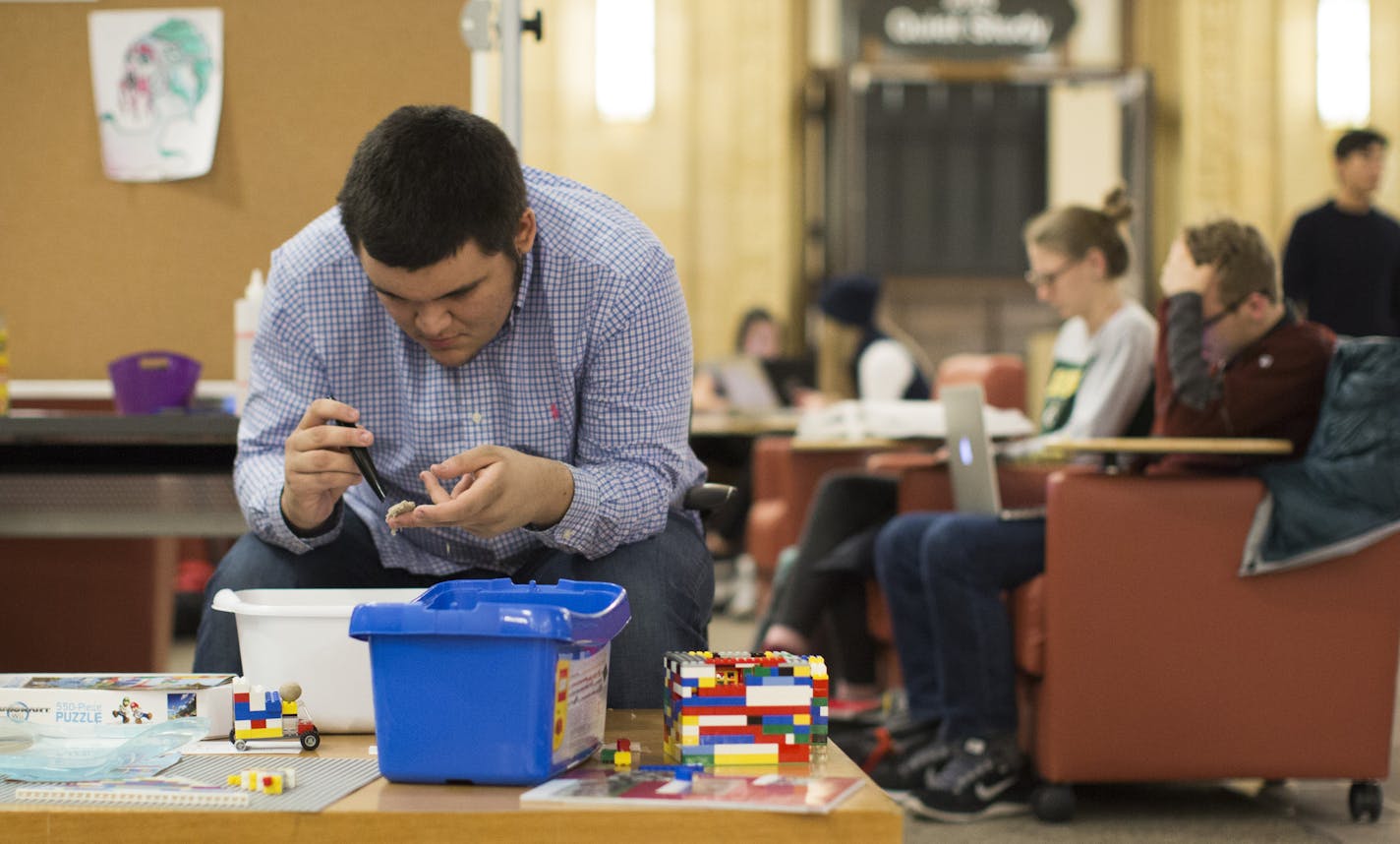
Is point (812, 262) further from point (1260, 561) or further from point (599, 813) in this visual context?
point (599, 813)

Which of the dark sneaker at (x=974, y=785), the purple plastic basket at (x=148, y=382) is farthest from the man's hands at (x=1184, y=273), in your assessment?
the purple plastic basket at (x=148, y=382)

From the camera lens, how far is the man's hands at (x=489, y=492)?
1.37 metres

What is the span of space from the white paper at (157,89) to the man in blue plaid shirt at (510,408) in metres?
0.71

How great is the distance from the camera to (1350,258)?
459 centimetres

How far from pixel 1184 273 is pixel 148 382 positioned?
1841 millimetres

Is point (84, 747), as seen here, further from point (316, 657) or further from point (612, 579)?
point (612, 579)

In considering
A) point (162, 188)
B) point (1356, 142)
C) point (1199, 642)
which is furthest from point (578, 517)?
point (1356, 142)

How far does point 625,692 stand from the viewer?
1588mm

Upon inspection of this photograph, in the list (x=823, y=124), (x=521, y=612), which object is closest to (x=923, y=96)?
(x=823, y=124)

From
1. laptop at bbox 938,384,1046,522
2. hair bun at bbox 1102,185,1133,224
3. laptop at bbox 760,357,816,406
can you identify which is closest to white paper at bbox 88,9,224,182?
laptop at bbox 938,384,1046,522

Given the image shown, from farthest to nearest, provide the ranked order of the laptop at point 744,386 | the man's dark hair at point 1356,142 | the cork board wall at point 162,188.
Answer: the laptop at point 744,386 < the man's dark hair at point 1356,142 < the cork board wall at point 162,188

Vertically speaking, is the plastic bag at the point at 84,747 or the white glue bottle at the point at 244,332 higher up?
the white glue bottle at the point at 244,332

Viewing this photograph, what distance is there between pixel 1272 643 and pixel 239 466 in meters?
1.79

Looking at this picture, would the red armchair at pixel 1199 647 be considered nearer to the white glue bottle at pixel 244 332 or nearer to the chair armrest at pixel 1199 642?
the chair armrest at pixel 1199 642
